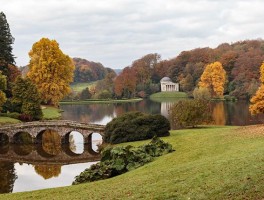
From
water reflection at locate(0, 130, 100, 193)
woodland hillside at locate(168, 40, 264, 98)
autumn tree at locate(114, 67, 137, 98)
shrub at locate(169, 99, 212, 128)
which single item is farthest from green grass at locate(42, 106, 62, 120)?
autumn tree at locate(114, 67, 137, 98)

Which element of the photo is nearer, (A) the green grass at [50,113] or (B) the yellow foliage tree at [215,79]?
(A) the green grass at [50,113]

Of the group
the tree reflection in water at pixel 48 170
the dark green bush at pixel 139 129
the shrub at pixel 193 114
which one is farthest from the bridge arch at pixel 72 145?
the shrub at pixel 193 114

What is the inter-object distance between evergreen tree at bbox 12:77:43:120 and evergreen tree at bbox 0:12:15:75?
10.9 m

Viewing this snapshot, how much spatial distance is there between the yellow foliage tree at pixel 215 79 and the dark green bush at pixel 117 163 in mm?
94035

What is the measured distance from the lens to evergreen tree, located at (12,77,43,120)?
59.3 metres

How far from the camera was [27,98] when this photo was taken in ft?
195

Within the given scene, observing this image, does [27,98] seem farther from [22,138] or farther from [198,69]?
[198,69]

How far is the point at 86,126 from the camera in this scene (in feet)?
164

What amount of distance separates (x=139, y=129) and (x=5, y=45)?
135 ft

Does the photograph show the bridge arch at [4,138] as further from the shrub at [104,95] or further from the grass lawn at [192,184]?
the shrub at [104,95]

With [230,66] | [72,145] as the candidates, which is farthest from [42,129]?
[230,66]

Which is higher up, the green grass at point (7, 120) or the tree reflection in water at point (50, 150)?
the green grass at point (7, 120)

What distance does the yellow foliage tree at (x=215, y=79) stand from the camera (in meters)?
122

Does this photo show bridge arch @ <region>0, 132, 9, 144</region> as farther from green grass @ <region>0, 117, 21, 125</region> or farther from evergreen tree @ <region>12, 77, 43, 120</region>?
evergreen tree @ <region>12, 77, 43, 120</region>
